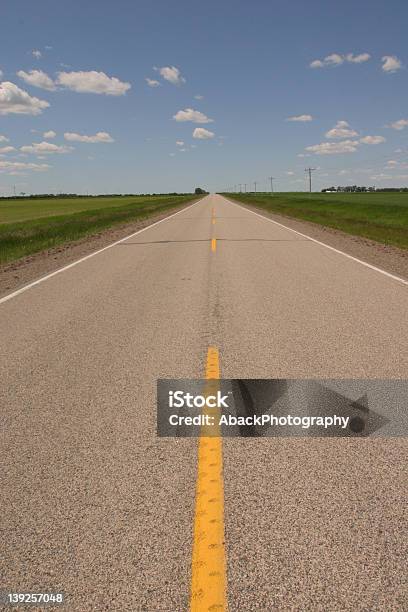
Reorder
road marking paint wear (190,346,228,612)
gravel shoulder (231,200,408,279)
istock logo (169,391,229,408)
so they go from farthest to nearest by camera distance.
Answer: gravel shoulder (231,200,408,279), istock logo (169,391,229,408), road marking paint wear (190,346,228,612)

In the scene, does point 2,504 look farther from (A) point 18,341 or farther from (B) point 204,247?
(B) point 204,247

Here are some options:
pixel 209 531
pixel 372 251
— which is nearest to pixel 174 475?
pixel 209 531

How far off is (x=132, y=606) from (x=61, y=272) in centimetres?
999

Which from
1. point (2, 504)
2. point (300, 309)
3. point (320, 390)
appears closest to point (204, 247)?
point (300, 309)

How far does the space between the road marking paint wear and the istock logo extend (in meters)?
0.32

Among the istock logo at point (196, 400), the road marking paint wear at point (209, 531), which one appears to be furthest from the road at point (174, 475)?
the istock logo at point (196, 400)

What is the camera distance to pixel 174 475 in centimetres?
305

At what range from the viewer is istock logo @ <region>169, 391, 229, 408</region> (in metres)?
4.05

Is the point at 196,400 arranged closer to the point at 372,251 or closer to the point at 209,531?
the point at 209,531

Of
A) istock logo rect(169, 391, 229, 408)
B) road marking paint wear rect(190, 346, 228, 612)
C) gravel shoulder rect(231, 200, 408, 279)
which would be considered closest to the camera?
road marking paint wear rect(190, 346, 228, 612)

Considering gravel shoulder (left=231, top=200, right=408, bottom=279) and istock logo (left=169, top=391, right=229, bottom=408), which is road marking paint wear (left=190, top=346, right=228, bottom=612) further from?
gravel shoulder (left=231, top=200, right=408, bottom=279)

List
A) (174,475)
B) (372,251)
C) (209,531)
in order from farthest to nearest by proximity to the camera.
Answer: (372,251) → (174,475) → (209,531)

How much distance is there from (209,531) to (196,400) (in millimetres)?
1650

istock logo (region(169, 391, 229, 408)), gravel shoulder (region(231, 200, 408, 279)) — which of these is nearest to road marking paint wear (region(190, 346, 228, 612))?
istock logo (region(169, 391, 229, 408))
